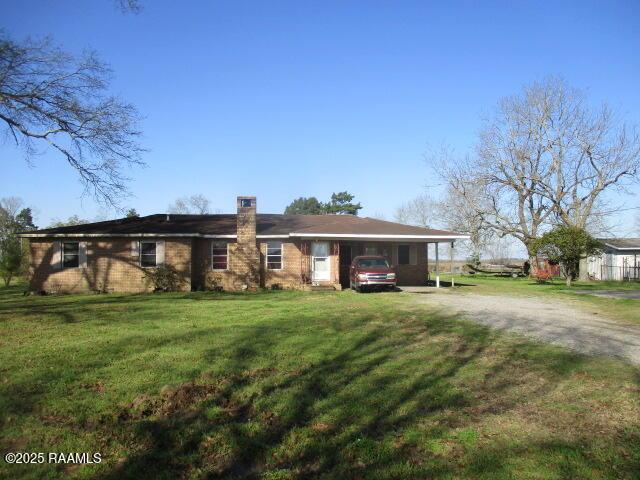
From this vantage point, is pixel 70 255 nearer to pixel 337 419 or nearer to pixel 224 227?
pixel 224 227

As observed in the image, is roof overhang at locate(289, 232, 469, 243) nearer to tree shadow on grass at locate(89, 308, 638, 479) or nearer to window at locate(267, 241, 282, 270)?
window at locate(267, 241, 282, 270)

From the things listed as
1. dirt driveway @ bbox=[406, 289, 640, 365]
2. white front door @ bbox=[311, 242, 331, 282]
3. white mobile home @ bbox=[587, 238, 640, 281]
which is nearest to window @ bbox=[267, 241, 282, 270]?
white front door @ bbox=[311, 242, 331, 282]

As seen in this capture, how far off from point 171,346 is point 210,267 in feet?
50.0

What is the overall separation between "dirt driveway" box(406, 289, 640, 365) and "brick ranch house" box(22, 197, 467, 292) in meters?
7.48

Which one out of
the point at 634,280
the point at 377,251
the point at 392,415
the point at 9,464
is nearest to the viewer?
the point at 9,464

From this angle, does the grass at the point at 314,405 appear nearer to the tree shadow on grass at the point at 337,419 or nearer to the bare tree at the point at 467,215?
the tree shadow on grass at the point at 337,419

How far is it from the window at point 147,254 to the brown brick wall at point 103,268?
30cm

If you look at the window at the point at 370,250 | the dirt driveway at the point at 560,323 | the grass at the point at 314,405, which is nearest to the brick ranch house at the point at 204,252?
the window at the point at 370,250

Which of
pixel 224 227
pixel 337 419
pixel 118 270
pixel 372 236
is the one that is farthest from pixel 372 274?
pixel 337 419

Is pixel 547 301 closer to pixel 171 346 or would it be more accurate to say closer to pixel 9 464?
pixel 171 346

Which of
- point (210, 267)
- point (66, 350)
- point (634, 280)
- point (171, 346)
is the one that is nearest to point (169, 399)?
point (171, 346)

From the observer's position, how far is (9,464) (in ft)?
13.9

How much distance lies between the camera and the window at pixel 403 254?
25625mm

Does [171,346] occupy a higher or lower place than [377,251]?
lower
